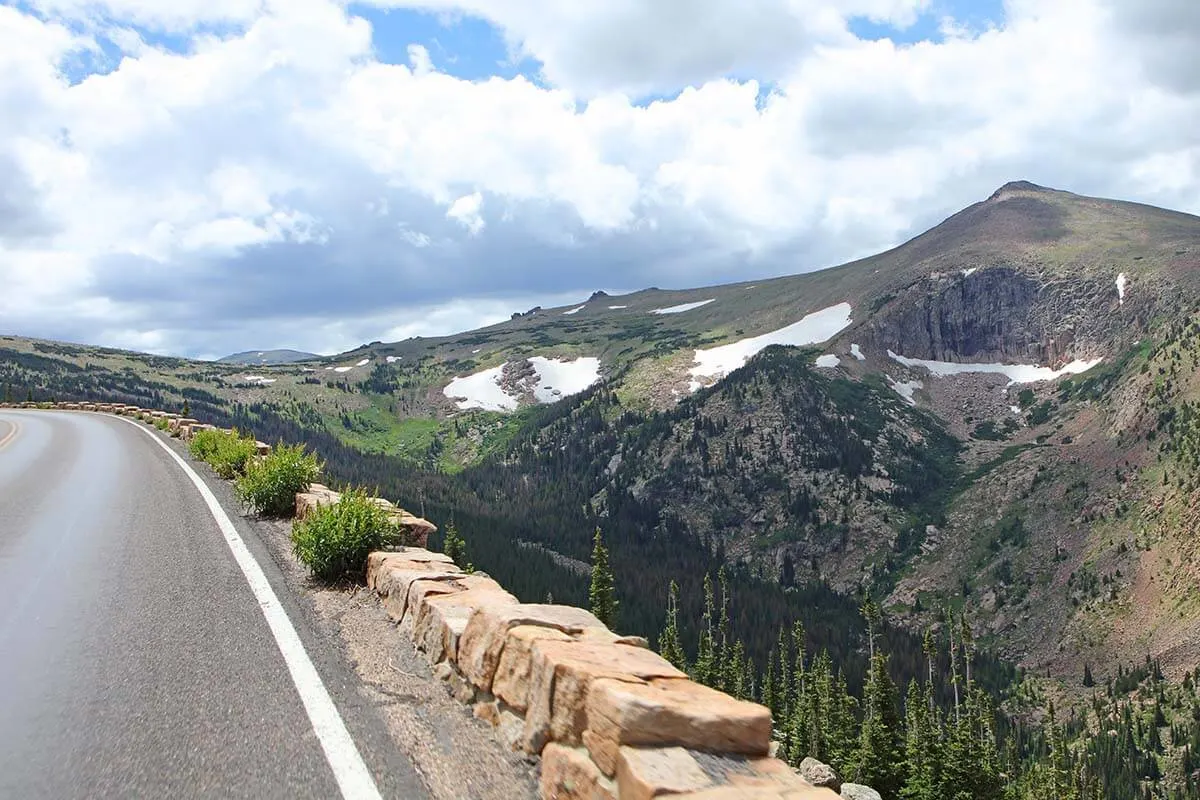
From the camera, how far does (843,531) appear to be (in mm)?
164250

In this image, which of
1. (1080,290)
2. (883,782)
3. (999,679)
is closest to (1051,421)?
(1080,290)

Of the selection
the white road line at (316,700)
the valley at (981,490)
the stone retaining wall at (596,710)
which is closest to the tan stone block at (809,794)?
the stone retaining wall at (596,710)

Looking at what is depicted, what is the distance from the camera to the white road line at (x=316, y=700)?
496cm

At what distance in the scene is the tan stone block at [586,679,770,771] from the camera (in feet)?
14.4

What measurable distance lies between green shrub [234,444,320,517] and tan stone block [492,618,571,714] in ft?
36.7

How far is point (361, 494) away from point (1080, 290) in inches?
8681

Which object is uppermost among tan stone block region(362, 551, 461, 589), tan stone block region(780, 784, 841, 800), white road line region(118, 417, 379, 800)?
tan stone block region(780, 784, 841, 800)

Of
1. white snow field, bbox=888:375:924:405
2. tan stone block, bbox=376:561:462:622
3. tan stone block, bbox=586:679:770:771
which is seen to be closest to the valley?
white snow field, bbox=888:375:924:405

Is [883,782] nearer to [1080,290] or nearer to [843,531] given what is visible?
[843,531]

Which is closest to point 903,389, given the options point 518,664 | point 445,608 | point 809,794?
point 445,608

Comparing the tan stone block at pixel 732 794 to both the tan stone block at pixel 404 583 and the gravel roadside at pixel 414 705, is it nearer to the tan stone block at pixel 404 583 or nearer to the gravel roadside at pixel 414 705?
the gravel roadside at pixel 414 705

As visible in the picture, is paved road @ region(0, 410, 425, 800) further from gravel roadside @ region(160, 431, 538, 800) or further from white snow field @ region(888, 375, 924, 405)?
white snow field @ region(888, 375, 924, 405)

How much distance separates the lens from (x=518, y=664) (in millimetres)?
5875

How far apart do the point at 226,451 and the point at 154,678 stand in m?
17.2
